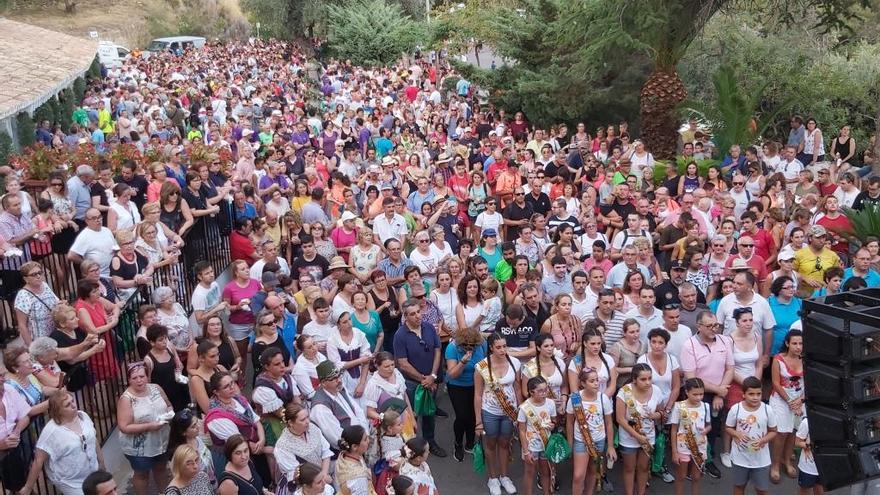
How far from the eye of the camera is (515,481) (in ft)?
28.4

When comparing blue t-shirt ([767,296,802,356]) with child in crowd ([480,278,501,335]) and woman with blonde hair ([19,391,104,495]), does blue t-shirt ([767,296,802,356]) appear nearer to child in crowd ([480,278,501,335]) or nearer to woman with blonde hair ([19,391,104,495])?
child in crowd ([480,278,501,335])

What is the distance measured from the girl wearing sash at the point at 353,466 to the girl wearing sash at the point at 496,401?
5.78ft

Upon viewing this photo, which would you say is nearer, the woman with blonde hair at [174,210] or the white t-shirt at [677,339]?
the white t-shirt at [677,339]

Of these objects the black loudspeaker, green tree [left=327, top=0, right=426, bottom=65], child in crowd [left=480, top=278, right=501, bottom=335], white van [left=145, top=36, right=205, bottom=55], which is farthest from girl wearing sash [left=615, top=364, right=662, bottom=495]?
white van [left=145, top=36, right=205, bottom=55]

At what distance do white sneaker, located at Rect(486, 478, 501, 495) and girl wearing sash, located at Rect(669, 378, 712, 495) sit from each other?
1578 mm

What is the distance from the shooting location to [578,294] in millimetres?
9398

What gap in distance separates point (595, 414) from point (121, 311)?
4560 millimetres

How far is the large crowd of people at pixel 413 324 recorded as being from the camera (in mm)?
7137

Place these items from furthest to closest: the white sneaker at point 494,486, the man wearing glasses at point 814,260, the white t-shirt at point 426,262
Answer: the white t-shirt at point 426,262 → the man wearing glasses at point 814,260 → the white sneaker at point 494,486

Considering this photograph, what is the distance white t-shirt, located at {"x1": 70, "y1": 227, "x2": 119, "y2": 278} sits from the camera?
9.29 metres

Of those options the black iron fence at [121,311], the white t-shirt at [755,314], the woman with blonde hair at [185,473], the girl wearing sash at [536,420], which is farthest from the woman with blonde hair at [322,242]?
the woman with blonde hair at [185,473]

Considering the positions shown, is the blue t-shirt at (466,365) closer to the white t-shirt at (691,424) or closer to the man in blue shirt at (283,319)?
the man in blue shirt at (283,319)

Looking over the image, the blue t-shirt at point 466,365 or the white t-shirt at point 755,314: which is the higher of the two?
the white t-shirt at point 755,314

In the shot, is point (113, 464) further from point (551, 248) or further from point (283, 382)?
point (551, 248)
